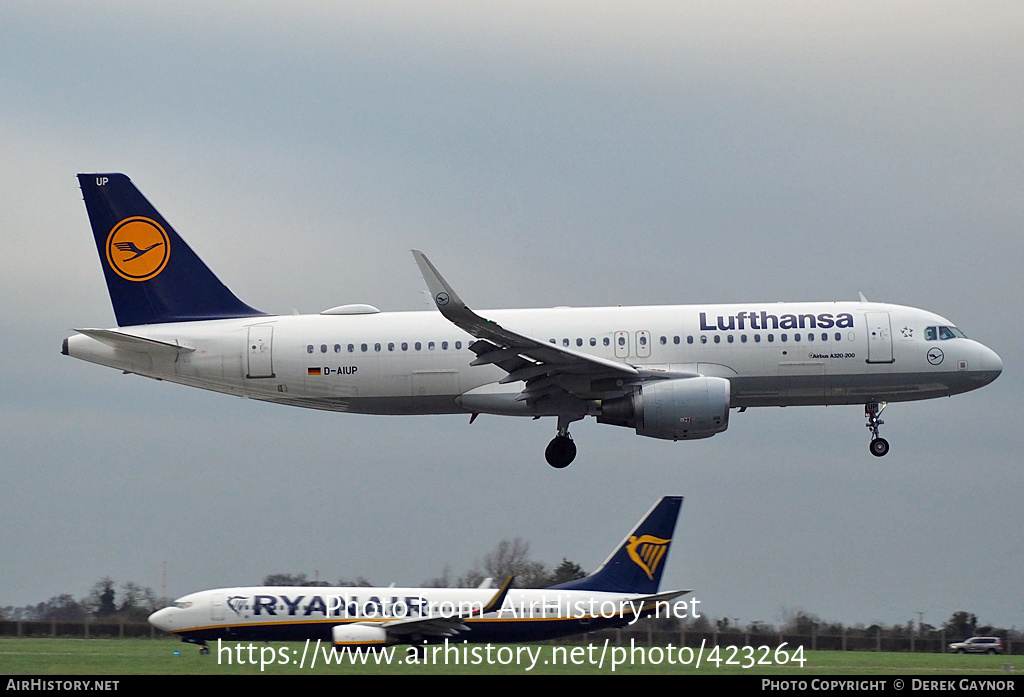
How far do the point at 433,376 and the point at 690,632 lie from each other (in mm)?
14311

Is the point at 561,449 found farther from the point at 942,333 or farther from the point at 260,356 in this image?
the point at 942,333

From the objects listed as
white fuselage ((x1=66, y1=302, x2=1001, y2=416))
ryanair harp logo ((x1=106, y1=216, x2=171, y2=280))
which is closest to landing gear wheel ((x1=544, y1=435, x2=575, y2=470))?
white fuselage ((x1=66, y1=302, x2=1001, y2=416))

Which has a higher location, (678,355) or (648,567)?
(678,355)

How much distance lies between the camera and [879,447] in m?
40.3

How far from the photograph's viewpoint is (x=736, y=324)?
127ft

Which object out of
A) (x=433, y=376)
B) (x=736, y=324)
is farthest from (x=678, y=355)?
(x=433, y=376)

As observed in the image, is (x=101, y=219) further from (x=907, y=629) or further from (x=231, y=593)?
(x=907, y=629)

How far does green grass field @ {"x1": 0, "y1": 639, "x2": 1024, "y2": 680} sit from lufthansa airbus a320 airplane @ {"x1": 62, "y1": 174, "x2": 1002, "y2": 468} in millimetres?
6211

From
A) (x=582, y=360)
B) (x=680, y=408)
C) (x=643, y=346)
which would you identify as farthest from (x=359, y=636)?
(x=643, y=346)

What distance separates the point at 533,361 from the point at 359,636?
887 centimetres

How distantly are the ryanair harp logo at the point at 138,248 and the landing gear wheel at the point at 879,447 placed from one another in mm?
22535

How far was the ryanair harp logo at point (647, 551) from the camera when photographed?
1689 inches

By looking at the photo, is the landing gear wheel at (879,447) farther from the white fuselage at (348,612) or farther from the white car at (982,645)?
the white car at (982,645)
